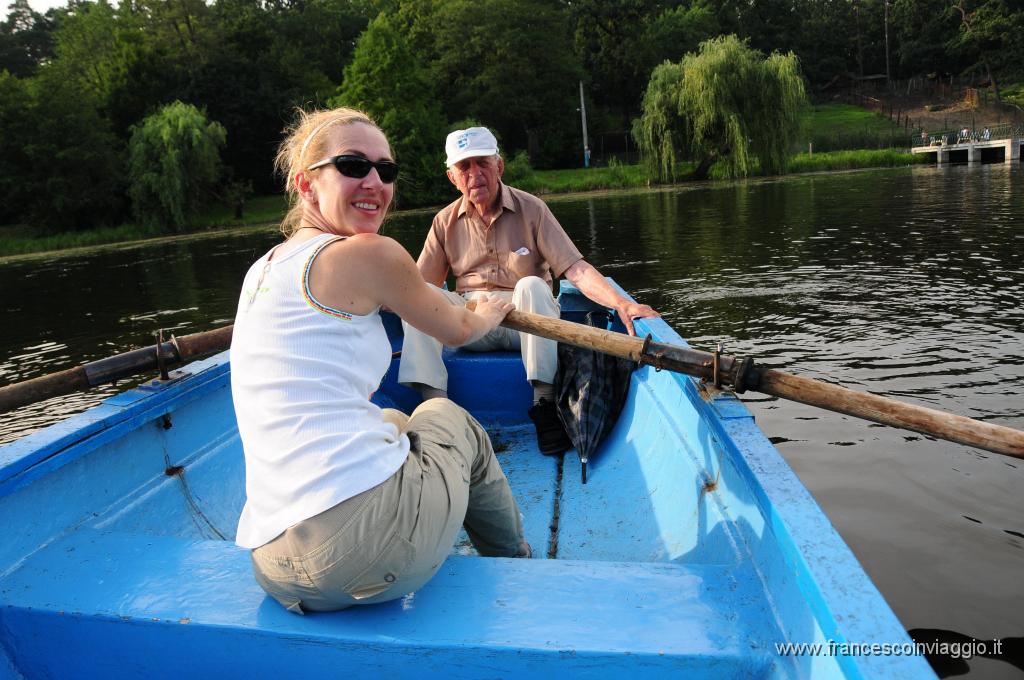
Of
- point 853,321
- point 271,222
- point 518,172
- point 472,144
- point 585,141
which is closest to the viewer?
point 472,144

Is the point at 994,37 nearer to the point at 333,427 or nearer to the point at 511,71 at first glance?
the point at 511,71

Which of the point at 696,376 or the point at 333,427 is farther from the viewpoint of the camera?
the point at 696,376

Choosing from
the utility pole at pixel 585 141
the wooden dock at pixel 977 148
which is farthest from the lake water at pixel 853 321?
the utility pole at pixel 585 141

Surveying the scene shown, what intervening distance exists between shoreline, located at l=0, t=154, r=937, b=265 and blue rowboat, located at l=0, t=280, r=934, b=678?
25579 mm

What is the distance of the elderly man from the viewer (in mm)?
3316

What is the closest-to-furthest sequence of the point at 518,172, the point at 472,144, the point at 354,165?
the point at 354,165
the point at 472,144
the point at 518,172

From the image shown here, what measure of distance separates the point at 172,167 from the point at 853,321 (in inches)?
1062

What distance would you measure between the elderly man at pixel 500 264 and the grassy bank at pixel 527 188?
26.5 m

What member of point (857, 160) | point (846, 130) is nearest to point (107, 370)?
point (857, 160)

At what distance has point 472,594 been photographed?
154cm

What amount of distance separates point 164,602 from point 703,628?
1128mm

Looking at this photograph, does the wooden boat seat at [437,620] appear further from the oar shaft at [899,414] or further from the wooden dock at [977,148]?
the wooden dock at [977,148]

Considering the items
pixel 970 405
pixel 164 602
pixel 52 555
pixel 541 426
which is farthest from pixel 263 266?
pixel 970 405

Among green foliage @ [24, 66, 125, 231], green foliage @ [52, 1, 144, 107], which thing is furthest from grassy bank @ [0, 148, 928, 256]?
green foliage @ [52, 1, 144, 107]
